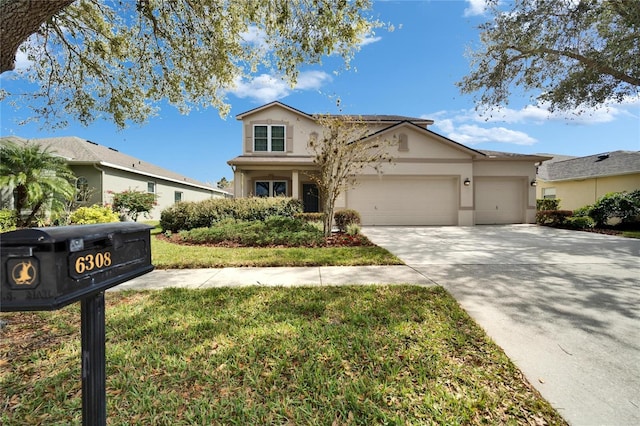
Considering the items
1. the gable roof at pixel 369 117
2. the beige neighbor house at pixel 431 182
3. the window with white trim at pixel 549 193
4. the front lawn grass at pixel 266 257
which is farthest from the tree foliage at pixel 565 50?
the window with white trim at pixel 549 193

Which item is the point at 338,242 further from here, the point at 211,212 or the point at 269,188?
the point at 269,188

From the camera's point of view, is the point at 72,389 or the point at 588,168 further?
the point at 588,168

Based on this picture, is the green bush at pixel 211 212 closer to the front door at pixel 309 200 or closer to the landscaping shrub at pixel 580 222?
the front door at pixel 309 200

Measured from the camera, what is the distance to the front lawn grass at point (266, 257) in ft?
18.4

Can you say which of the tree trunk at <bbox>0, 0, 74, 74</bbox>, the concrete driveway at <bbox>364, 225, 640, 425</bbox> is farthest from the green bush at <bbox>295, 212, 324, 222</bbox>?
the tree trunk at <bbox>0, 0, 74, 74</bbox>

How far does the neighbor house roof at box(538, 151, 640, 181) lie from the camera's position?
14908mm

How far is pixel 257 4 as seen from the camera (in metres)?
6.19

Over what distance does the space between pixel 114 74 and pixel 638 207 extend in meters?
20.5

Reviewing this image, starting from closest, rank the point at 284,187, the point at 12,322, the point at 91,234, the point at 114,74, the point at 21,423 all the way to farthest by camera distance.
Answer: the point at 91,234
the point at 21,423
the point at 12,322
the point at 114,74
the point at 284,187

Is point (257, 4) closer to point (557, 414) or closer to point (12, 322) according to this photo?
point (12, 322)

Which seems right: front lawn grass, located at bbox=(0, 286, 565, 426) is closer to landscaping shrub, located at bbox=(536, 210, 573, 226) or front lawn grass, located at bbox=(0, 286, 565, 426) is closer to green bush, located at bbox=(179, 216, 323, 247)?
green bush, located at bbox=(179, 216, 323, 247)

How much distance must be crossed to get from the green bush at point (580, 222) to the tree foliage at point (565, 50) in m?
4.98

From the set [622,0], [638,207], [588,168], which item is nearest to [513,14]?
[622,0]

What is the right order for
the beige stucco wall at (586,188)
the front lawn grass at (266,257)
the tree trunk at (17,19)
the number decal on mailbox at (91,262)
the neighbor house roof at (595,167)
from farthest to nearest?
the neighbor house roof at (595,167)
the beige stucco wall at (586,188)
the front lawn grass at (266,257)
the tree trunk at (17,19)
the number decal on mailbox at (91,262)
